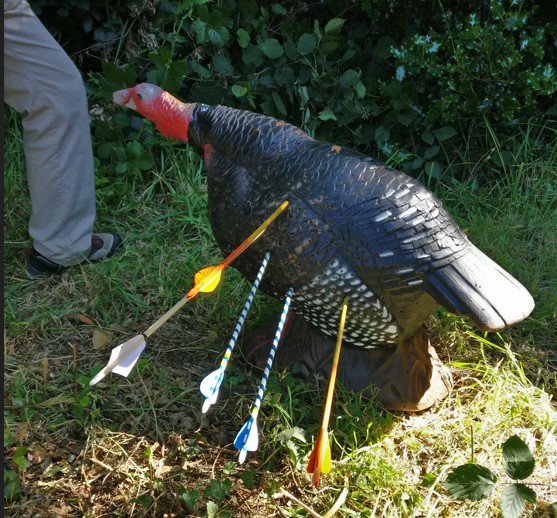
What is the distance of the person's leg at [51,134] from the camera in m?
2.80

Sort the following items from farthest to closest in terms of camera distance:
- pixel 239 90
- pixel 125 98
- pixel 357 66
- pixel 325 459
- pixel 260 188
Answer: pixel 357 66 < pixel 239 90 < pixel 125 98 < pixel 260 188 < pixel 325 459

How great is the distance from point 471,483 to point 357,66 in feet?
7.95

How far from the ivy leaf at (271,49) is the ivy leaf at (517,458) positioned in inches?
88.6

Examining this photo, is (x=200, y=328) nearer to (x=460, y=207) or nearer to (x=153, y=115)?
(x=153, y=115)

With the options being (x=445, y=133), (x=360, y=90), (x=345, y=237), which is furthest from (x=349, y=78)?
(x=345, y=237)

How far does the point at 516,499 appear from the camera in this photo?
1873 mm

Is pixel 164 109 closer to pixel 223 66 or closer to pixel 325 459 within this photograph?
pixel 325 459

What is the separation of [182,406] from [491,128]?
2051 mm

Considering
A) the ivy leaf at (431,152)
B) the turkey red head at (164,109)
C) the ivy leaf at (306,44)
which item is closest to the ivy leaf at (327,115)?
the ivy leaf at (306,44)

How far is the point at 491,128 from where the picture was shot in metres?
3.53

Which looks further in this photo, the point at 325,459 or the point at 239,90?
the point at 239,90

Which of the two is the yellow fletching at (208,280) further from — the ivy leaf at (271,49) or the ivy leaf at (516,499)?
the ivy leaf at (271,49)

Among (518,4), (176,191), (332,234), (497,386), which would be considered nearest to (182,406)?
(332,234)

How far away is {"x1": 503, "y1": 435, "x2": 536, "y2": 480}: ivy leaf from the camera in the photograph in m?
1.86
